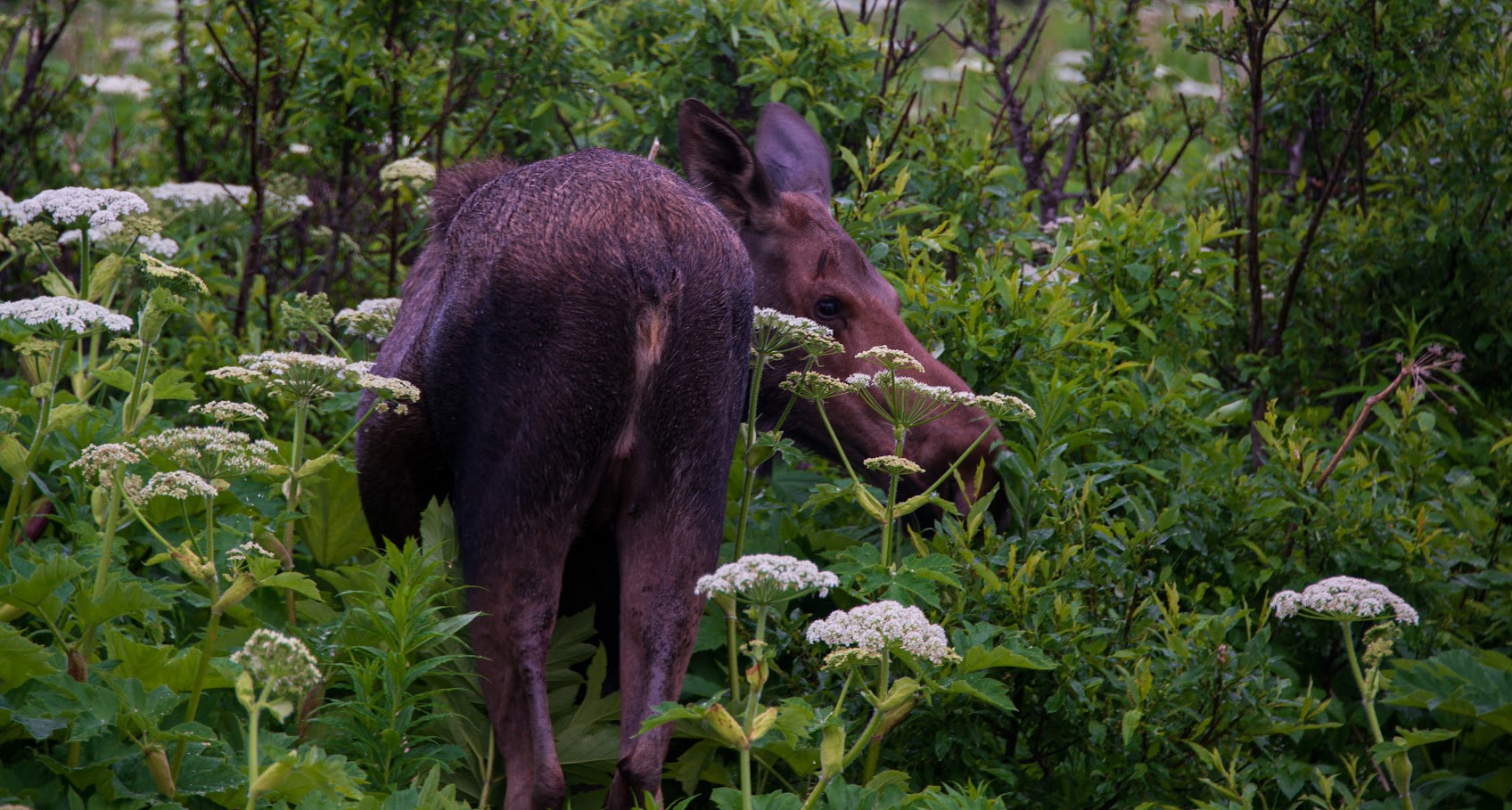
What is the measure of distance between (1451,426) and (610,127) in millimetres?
3674

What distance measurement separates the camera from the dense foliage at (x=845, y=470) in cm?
334

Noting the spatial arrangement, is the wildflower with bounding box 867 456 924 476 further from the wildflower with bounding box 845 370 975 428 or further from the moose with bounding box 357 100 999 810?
the moose with bounding box 357 100 999 810

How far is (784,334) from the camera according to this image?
12.7ft

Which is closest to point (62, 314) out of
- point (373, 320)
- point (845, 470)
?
point (373, 320)

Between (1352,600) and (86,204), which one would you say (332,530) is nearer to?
(86,204)

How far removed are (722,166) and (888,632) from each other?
2370 mm

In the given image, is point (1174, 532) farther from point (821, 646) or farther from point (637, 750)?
point (637, 750)

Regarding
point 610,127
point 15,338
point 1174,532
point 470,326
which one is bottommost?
point 1174,532

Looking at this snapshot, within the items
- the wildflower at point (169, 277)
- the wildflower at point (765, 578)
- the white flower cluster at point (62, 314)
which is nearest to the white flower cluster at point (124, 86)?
the white flower cluster at point (62, 314)

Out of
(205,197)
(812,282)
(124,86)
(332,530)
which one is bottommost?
(332,530)

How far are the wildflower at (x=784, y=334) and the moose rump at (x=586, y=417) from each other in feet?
0.55

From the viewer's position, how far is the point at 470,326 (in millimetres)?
3426

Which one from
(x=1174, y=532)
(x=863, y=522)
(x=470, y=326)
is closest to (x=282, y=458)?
(x=470, y=326)

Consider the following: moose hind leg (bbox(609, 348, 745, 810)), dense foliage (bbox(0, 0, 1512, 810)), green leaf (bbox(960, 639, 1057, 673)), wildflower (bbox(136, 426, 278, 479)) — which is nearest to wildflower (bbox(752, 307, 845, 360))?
dense foliage (bbox(0, 0, 1512, 810))
